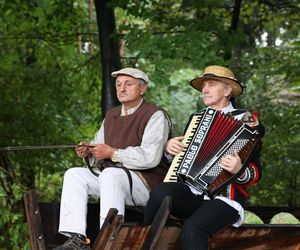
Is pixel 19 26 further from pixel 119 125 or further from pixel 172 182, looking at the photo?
pixel 172 182

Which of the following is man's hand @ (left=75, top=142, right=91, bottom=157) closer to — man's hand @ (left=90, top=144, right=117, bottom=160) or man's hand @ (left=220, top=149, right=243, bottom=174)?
man's hand @ (left=90, top=144, right=117, bottom=160)

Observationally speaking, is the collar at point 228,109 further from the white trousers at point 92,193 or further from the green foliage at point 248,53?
the green foliage at point 248,53

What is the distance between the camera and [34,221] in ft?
14.9

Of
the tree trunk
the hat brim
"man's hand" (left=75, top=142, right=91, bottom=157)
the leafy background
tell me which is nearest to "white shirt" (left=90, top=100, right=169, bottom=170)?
"man's hand" (left=75, top=142, right=91, bottom=157)

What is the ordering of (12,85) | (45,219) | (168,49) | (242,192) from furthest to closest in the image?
(12,85)
(168,49)
(45,219)
(242,192)

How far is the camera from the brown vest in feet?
15.6

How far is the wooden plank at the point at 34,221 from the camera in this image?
14.7 feet

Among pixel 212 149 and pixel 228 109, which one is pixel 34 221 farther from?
pixel 228 109

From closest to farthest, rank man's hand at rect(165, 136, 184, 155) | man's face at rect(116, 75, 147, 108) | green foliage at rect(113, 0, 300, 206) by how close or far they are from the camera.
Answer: man's hand at rect(165, 136, 184, 155), man's face at rect(116, 75, 147, 108), green foliage at rect(113, 0, 300, 206)

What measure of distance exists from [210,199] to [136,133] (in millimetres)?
729

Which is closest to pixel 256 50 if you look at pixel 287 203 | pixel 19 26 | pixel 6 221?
pixel 287 203

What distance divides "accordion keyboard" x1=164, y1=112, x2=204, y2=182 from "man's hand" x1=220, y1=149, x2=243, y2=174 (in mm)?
263

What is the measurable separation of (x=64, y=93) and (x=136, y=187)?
470cm

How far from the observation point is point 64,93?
9148 mm
